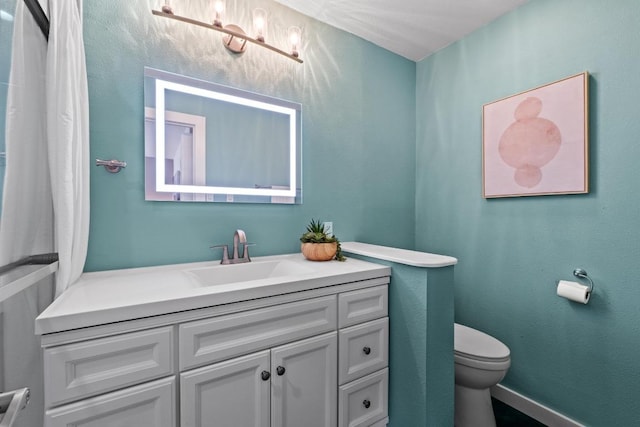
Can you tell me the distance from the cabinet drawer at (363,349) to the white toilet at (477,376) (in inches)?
16.6

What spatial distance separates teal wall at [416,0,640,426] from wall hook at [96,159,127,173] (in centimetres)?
Answer: 207

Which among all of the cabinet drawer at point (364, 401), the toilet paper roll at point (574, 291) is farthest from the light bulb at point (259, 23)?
the toilet paper roll at point (574, 291)

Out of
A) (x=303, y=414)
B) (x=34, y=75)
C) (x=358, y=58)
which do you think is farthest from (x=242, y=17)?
(x=303, y=414)

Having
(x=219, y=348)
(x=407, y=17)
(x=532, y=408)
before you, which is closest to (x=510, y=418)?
(x=532, y=408)

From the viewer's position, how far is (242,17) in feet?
5.07

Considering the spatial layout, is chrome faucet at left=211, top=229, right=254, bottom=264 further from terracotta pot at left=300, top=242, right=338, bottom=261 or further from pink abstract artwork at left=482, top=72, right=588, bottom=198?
pink abstract artwork at left=482, top=72, right=588, bottom=198

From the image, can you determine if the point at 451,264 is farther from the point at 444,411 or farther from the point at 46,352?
the point at 46,352

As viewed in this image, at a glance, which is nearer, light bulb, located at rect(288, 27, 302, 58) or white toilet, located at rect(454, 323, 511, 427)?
white toilet, located at rect(454, 323, 511, 427)

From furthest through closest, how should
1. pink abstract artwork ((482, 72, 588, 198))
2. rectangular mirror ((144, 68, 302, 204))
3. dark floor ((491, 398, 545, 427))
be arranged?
dark floor ((491, 398, 545, 427))
pink abstract artwork ((482, 72, 588, 198))
rectangular mirror ((144, 68, 302, 204))

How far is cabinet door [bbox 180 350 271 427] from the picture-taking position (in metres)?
Answer: 0.91

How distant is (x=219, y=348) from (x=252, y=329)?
126mm

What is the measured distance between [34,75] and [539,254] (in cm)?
246

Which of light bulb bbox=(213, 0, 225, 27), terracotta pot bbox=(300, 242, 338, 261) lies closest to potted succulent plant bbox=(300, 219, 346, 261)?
terracotta pot bbox=(300, 242, 338, 261)

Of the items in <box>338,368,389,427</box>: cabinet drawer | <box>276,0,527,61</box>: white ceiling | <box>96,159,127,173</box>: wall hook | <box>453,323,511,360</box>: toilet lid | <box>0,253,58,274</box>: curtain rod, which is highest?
<box>276,0,527,61</box>: white ceiling
